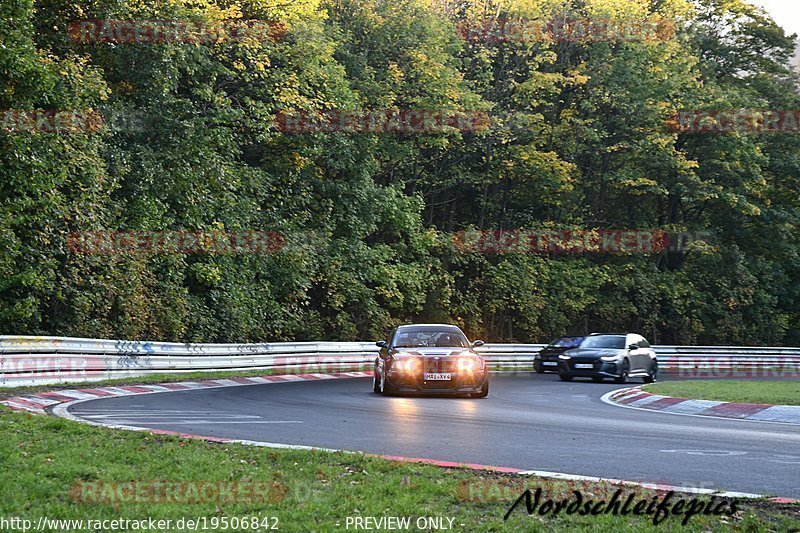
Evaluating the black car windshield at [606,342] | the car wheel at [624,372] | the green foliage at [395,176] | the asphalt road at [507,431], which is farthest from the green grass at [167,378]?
the car wheel at [624,372]

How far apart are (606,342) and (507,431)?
711 inches

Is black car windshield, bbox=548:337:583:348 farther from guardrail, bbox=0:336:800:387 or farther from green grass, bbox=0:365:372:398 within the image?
green grass, bbox=0:365:372:398

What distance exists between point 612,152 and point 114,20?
2707 centimetres

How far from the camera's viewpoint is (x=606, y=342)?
1222 inches

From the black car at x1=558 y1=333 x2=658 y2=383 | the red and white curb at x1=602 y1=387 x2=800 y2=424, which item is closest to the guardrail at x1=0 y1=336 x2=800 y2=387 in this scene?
the red and white curb at x1=602 y1=387 x2=800 y2=424

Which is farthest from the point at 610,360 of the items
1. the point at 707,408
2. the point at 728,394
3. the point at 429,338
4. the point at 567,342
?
the point at 707,408

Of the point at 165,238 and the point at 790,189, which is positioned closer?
the point at 165,238

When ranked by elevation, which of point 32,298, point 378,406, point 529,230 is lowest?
point 378,406

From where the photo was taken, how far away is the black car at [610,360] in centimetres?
2928

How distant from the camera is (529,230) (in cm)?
4725

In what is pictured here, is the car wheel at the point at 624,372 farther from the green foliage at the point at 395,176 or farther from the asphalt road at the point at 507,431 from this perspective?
the green foliage at the point at 395,176

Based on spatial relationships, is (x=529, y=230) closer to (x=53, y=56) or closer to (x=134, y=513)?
(x=53, y=56)

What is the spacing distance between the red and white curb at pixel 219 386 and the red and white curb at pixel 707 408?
27.9ft

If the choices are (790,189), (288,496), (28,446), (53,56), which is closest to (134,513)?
(288,496)
